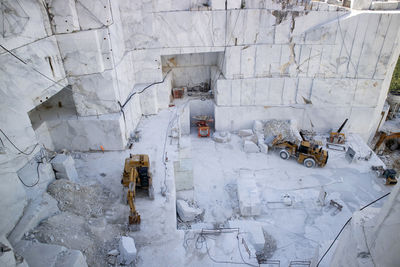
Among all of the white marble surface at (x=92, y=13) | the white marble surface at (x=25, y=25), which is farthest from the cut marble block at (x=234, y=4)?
the white marble surface at (x=25, y=25)

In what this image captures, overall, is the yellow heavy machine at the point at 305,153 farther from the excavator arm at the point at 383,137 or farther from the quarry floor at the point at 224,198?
the excavator arm at the point at 383,137

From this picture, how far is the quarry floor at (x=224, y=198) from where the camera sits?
24.2 ft

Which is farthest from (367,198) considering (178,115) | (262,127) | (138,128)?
(138,128)

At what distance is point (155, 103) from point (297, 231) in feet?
27.1

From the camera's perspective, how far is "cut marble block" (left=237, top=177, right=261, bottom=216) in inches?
400

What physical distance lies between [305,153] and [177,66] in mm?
8278

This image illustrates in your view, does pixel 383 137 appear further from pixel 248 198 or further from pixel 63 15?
pixel 63 15

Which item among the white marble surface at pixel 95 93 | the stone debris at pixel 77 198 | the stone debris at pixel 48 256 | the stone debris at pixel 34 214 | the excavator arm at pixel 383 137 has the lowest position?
the excavator arm at pixel 383 137

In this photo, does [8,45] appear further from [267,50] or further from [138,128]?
[267,50]

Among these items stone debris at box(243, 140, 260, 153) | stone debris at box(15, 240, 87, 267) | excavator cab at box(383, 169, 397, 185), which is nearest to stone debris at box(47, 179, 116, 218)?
stone debris at box(15, 240, 87, 267)

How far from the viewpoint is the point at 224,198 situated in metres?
11.2

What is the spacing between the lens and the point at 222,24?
1288 centimetres

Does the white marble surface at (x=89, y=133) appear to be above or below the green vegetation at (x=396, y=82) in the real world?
above

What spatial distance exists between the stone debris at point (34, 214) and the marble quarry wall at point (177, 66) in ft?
0.79
